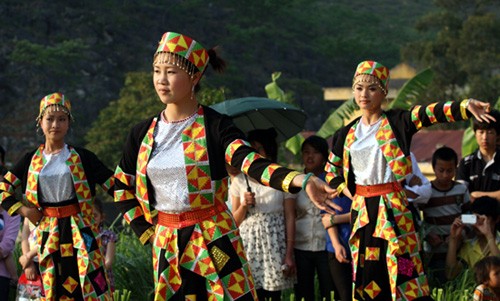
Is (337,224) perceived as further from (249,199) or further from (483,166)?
(483,166)

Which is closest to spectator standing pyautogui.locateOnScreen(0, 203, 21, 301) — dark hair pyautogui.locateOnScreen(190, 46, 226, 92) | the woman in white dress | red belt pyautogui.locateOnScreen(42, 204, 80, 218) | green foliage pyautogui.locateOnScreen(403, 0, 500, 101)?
red belt pyautogui.locateOnScreen(42, 204, 80, 218)

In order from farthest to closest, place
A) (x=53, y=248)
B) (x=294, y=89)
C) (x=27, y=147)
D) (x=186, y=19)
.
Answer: (x=186, y=19), (x=294, y=89), (x=27, y=147), (x=53, y=248)

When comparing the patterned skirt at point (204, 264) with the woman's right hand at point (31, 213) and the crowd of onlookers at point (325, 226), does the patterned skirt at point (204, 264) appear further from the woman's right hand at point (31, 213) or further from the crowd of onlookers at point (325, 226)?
the crowd of onlookers at point (325, 226)

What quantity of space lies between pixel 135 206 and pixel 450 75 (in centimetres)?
4757

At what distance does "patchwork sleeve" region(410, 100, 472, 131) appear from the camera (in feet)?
18.7

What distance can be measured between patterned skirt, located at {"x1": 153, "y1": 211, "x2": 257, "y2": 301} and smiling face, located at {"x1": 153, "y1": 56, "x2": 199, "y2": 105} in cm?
63

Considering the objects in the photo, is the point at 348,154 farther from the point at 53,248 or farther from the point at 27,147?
the point at 27,147

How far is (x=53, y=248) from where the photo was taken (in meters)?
7.06

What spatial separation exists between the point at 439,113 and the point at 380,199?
2.61ft

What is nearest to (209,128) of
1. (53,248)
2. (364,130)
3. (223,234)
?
(223,234)

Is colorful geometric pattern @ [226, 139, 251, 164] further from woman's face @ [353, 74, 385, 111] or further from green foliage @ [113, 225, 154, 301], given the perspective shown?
green foliage @ [113, 225, 154, 301]

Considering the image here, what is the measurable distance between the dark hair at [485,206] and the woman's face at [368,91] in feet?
5.44

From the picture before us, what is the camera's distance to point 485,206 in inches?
302

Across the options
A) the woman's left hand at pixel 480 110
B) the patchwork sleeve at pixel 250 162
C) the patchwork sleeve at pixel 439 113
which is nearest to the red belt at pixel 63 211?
the patchwork sleeve at pixel 250 162
